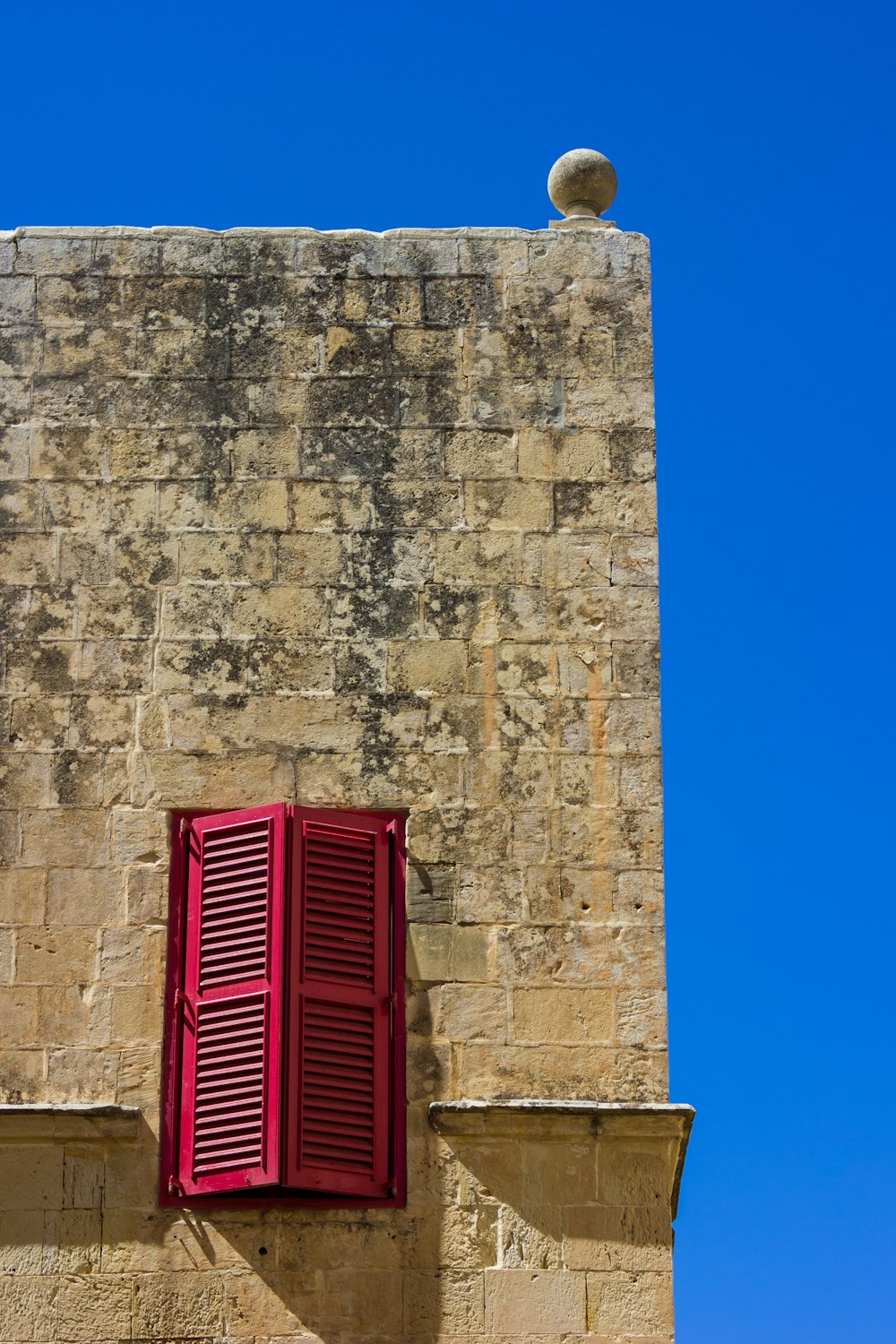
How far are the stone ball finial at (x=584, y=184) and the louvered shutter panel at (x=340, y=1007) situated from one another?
3.29 meters

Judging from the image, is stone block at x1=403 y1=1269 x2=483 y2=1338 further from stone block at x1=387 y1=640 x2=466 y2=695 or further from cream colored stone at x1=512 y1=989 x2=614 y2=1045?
stone block at x1=387 y1=640 x2=466 y2=695

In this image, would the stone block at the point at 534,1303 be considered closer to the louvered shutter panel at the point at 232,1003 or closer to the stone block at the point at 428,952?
the louvered shutter panel at the point at 232,1003

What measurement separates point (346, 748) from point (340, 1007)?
1183 mm

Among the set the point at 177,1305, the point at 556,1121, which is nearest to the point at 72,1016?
the point at 177,1305

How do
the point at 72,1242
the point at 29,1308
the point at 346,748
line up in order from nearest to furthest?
the point at 29,1308
the point at 72,1242
the point at 346,748

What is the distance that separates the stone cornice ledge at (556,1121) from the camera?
9.62m

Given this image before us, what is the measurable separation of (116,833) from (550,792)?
73.5 inches

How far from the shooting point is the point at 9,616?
10.5 metres

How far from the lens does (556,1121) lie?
9.62 metres

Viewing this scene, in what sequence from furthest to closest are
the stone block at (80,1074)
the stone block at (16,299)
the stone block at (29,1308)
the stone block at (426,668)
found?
the stone block at (16,299)
the stone block at (426,668)
the stone block at (80,1074)
the stone block at (29,1308)

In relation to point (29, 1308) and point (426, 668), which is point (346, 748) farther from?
point (29, 1308)

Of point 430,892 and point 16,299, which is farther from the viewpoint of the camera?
point 16,299

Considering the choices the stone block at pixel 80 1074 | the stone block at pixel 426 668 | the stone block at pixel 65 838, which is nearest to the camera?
the stone block at pixel 80 1074

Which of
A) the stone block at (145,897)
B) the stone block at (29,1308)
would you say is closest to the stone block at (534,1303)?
the stone block at (29,1308)
